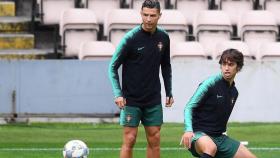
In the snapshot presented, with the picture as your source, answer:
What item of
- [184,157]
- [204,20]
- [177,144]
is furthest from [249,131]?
[204,20]

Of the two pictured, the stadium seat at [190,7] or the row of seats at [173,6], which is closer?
the row of seats at [173,6]

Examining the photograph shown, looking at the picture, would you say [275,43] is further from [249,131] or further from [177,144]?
[177,144]

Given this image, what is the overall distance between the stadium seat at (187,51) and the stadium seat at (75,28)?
187 centimetres

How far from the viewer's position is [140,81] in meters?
9.46

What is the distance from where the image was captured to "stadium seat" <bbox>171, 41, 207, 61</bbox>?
55.8 feet

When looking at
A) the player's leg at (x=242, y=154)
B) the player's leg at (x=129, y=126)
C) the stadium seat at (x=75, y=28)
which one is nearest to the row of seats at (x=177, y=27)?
the stadium seat at (x=75, y=28)

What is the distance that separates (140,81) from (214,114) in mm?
1152

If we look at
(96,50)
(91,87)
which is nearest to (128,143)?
(91,87)

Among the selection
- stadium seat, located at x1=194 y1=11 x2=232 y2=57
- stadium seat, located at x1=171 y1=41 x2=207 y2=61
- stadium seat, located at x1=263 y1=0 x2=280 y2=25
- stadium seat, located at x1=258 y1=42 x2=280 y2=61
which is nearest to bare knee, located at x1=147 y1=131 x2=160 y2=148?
stadium seat, located at x1=171 y1=41 x2=207 y2=61

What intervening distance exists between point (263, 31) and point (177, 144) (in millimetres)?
6440

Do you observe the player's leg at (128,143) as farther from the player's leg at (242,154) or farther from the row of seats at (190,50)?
the row of seats at (190,50)

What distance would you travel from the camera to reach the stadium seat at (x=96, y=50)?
16.5m

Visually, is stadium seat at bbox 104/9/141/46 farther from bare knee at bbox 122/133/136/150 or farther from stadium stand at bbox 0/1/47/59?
bare knee at bbox 122/133/136/150

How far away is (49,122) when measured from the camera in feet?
50.5
